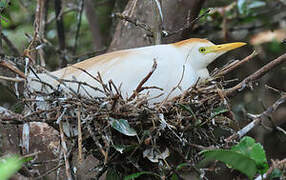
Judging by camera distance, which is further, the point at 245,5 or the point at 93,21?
the point at 93,21

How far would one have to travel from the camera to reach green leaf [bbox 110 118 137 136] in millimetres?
1363

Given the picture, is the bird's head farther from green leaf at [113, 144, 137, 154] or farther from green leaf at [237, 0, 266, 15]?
green leaf at [237, 0, 266, 15]

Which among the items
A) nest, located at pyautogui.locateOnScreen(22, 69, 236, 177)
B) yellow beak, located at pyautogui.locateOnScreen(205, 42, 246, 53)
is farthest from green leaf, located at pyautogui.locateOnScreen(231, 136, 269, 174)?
yellow beak, located at pyautogui.locateOnScreen(205, 42, 246, 53)

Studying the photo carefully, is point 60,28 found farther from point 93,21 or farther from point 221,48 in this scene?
point 221,48

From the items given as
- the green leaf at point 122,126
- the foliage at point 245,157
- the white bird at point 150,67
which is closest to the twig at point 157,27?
the white bird at point 150,67

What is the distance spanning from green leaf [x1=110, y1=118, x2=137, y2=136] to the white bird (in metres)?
0.28

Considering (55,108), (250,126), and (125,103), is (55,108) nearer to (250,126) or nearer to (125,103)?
(125,103)

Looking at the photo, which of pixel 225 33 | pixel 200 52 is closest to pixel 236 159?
pixel 200 52

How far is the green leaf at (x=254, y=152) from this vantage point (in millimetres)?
1284

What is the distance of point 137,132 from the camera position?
1.49 metres

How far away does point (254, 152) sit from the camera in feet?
4.25

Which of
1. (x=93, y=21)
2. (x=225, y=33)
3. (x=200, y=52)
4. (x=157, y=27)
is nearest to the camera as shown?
(x=200, y=52)

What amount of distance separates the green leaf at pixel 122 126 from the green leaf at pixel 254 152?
33 centimetres

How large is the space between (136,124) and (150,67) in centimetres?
33
